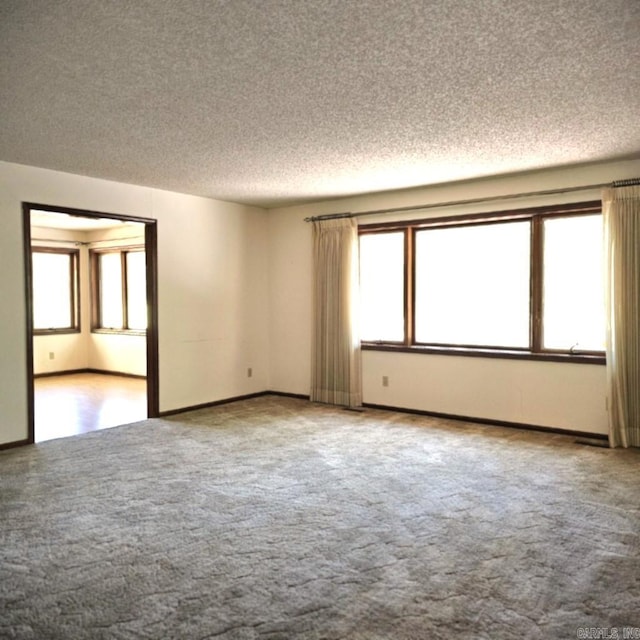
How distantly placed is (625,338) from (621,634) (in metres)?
Result: 3.08

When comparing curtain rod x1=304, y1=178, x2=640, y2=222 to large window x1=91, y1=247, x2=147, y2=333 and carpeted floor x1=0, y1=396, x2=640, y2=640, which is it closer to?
carpeted floor x1=0, y1=396, x2=640, y2=640

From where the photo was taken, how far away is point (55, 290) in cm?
898

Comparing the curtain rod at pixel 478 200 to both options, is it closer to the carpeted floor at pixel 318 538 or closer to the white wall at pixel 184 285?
the white wall at pixel 184 285

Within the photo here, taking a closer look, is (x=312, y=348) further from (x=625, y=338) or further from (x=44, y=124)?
(x=44, y=124)

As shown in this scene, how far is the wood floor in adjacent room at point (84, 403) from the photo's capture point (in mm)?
5383

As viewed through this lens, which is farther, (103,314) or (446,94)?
(103,314)

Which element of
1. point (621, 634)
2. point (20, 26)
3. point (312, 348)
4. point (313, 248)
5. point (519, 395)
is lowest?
point (621, 634)

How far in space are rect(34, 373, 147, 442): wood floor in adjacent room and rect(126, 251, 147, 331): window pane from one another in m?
0.93

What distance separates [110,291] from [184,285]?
3693mm

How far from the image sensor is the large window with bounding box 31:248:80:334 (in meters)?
8.80

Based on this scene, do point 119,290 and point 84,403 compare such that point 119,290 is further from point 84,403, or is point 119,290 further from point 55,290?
point 84,403

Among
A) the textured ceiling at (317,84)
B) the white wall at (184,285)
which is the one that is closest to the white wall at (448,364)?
the white wall at (184,285)

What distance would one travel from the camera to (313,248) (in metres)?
6.45

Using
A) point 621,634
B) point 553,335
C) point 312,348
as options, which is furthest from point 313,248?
point 621,634
